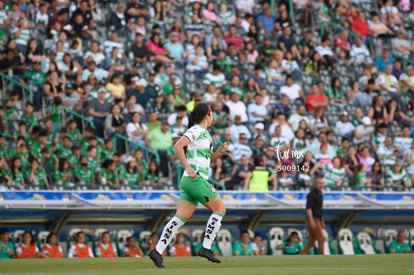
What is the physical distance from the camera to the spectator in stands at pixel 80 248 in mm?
22328

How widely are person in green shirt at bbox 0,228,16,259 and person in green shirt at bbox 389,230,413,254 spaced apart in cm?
904

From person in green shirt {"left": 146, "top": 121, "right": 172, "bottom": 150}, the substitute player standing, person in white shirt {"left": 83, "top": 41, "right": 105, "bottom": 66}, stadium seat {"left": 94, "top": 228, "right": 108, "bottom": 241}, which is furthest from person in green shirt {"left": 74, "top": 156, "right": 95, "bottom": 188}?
the substitute player standing

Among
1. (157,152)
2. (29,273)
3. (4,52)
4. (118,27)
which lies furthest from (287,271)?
(118,27)

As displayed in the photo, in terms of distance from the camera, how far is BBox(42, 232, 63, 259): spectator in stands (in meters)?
22.1

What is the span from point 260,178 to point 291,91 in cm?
446

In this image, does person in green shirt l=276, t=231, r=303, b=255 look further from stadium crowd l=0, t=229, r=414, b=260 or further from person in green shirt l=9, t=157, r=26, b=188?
person in green shirt l=9, t=157, r=26, b=188

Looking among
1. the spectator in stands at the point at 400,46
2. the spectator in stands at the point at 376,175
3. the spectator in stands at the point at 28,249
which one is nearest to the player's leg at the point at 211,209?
the spectator in stands at the point at 28,249

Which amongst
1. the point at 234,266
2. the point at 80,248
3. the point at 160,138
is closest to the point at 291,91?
the point at 160,138

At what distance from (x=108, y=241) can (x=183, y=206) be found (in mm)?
7502

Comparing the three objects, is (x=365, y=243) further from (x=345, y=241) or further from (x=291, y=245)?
(x=291, y=245)

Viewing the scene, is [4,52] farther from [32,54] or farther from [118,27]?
[118,27]

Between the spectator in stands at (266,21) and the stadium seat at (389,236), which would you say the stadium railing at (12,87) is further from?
the stadium seat at (389,236)

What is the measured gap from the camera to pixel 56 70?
24922 millimetres

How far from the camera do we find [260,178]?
80.6 ft
